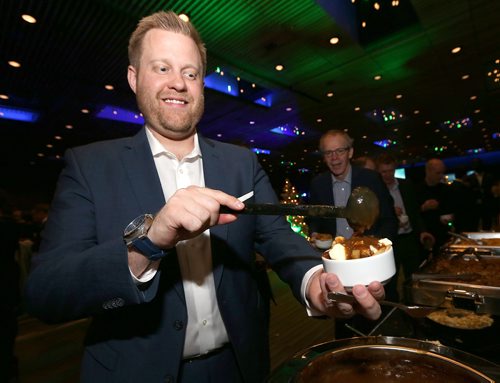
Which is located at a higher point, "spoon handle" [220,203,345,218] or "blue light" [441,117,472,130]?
"blue light" [441,117,472,130]

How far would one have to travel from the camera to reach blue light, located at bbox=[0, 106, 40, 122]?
7723 millimetres

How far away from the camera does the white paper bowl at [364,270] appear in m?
0.79

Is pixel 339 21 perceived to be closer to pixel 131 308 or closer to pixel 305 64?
pixel 305 64

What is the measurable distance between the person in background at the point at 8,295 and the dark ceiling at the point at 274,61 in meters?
3.35

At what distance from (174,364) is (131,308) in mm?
247

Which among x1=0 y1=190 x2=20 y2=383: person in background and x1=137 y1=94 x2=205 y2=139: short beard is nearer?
x1=137 y1=94 x2=205 y2=139: short beard

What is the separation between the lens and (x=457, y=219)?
14.6 feet

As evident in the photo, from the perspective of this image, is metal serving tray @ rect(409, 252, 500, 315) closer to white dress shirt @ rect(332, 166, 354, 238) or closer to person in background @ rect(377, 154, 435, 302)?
white dress shirt @ rect(332, 166, 354, 238)

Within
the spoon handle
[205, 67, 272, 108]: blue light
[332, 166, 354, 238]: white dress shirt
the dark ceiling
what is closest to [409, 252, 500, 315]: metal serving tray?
the spoon handle

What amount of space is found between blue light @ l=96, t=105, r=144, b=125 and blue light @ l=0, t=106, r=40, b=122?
1674 mm

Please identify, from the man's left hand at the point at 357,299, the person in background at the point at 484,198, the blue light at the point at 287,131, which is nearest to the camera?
the man's left hand at the point at 357,299

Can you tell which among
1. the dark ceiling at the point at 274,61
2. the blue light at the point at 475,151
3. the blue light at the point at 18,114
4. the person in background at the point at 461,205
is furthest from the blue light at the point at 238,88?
the blue light at the point at 475,151

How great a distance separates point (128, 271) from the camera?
841 millimetres

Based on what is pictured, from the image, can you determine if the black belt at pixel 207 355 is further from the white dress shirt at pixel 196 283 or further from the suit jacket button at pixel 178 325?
the suit jacket button at pixel 178 325
